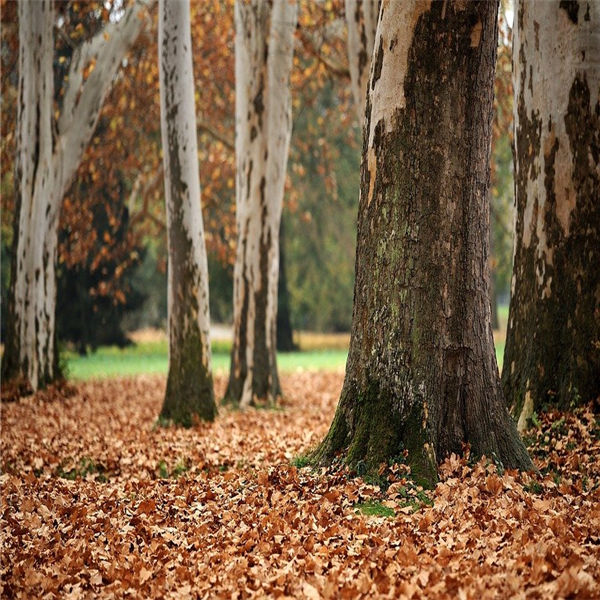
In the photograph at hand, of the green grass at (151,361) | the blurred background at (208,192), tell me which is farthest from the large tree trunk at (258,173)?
the green grass at (151,361)

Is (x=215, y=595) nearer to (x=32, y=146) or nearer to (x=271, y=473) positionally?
(x=271, y=473)

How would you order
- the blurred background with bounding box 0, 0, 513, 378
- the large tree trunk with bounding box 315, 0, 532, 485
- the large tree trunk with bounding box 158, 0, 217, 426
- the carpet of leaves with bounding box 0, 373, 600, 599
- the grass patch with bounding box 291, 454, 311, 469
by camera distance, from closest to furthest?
the carpet of leaves with bounding box 0, 373, 600, 599
the large tree trunk with bounding box 315, 0, 532, 485
the grass patch with bounding box 291, 454, 311, 469
the large tree trunk with bounding box 158, 0, 217, 426
the blurred background with bounding box 0, 0, 513, 378

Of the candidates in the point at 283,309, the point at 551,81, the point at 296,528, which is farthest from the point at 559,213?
the point at 283,309

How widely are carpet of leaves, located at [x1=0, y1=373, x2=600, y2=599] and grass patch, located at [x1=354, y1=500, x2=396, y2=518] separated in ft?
0.04

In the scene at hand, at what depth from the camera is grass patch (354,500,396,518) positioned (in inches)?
189

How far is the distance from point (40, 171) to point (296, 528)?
9.83m

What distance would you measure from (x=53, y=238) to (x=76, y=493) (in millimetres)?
7984

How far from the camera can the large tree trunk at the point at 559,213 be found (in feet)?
20.3

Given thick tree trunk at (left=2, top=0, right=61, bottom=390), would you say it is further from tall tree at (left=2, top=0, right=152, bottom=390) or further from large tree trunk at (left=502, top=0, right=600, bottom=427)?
large tree trunk at (left=502, top=0, right=600, bottom=427)

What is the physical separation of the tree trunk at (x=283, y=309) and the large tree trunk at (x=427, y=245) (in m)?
17.2

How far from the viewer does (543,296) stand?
6.32m

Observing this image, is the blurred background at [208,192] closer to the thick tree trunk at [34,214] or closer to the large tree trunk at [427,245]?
the thick tree trunk at [34,214]

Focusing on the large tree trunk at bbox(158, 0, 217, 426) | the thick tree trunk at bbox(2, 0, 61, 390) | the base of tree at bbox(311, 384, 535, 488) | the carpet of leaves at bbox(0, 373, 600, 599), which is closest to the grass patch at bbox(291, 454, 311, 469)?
the carpet of leaves at bbox(0, 373, 600, 599)

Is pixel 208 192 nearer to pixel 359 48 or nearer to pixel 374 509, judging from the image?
pixel 359 48
